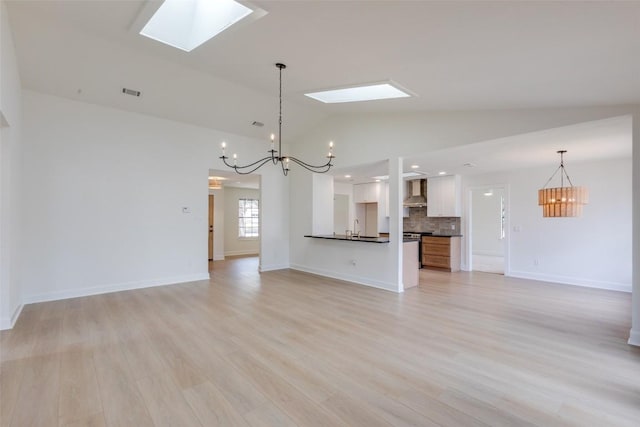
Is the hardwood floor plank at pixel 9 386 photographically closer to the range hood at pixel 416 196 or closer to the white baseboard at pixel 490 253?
the range hood at pixel 416 196

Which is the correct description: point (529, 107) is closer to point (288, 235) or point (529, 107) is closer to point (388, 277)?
point (388, 277)

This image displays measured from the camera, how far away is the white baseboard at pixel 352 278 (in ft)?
17.3

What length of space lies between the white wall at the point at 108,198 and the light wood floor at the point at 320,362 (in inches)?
24.4

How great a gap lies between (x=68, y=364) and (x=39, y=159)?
345 cm

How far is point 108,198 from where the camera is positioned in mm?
5004

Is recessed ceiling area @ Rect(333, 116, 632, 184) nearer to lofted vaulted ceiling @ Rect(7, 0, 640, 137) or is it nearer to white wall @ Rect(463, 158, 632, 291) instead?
white wall @ Rect(463, 158, 632, 291)

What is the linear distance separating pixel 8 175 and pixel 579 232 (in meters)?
9.01

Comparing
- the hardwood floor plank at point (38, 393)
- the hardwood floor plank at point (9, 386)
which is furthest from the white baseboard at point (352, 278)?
the hardwood floor plank at point (9, 386)

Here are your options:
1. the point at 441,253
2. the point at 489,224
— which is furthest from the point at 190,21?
the point at 489,224

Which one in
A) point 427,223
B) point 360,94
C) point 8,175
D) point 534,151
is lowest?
point 427,223

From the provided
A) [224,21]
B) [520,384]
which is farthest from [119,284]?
[520,384]

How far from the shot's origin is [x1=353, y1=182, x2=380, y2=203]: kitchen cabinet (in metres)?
9.29

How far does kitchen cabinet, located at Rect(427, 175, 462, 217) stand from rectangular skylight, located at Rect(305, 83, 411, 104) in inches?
166

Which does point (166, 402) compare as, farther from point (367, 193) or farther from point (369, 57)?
point (367, 193)
